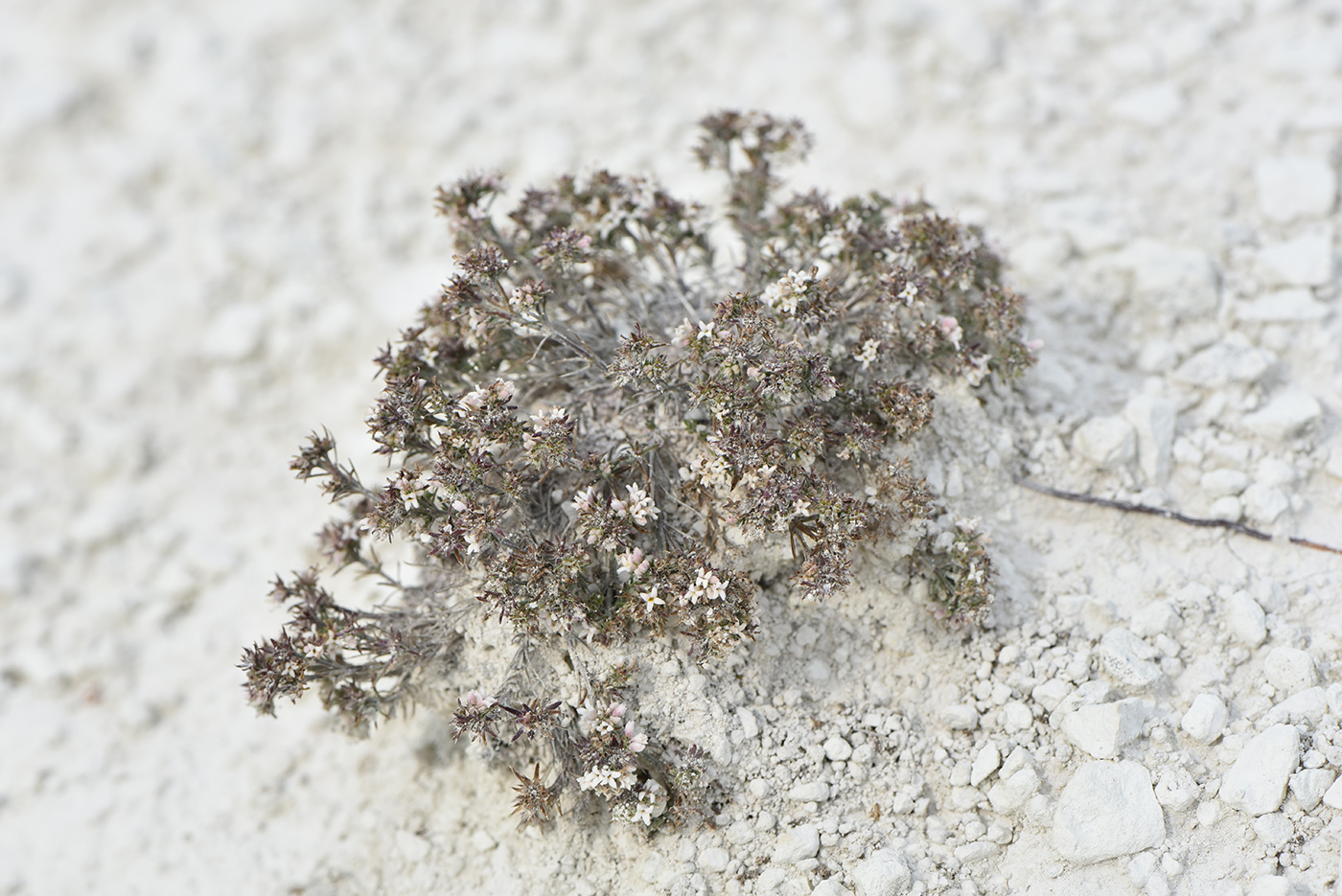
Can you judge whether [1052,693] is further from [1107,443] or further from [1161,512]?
[1107,443]

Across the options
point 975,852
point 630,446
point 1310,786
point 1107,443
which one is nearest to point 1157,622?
point 1310,786

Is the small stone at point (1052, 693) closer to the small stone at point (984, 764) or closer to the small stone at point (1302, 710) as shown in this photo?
the small stone at point (984, 764)

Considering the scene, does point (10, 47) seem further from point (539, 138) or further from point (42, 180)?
point (539, 138)

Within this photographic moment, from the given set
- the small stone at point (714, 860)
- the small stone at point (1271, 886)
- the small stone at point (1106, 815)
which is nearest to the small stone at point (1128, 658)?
the small stone at point (1106, 815)

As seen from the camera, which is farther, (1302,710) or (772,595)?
(772,595)

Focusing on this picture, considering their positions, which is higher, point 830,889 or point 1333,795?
point 1333,795

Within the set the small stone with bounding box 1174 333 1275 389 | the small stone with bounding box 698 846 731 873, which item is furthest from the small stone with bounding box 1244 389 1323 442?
the small stone with bounding box 698 846 731 873

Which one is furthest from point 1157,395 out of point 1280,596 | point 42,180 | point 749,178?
point 42,180

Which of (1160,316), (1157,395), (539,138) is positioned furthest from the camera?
(539,138)
